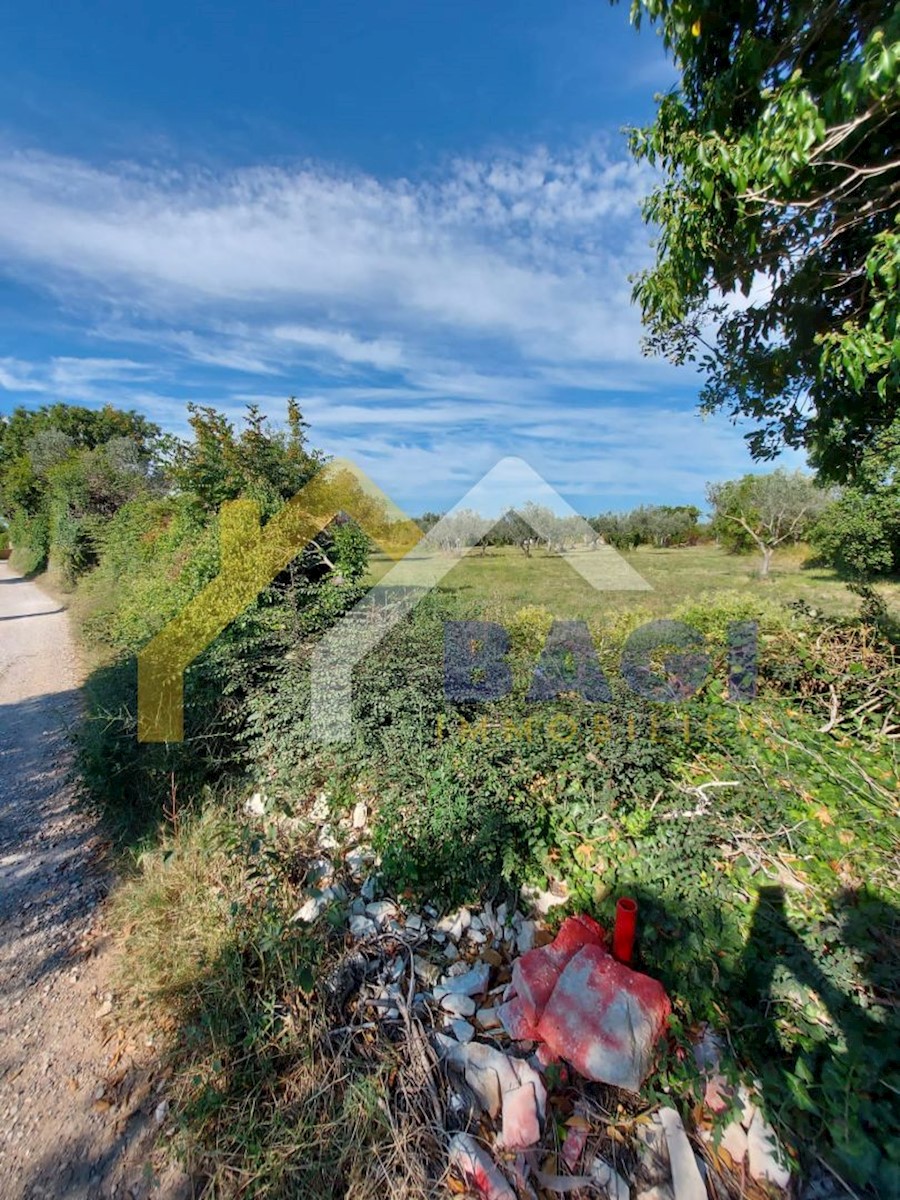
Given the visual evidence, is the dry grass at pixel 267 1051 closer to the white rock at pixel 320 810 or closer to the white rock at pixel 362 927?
the white rock at pixel 362 927

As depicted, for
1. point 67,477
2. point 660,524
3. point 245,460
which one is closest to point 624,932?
point 245,460

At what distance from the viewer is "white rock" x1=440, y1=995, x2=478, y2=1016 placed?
2.04 m

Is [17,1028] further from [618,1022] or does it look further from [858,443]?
[858,443]

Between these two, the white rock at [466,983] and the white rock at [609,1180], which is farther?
the white rock at [466,983]

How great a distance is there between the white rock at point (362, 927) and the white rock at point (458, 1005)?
1.58 ft

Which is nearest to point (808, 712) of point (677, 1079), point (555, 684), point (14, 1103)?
point (555, 684)

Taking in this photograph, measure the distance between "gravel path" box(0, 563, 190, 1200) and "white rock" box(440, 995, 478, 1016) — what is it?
106 centimetres

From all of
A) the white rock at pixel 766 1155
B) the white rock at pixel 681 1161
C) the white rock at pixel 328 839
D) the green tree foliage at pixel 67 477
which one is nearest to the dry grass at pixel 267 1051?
the white rock at pixel 328 839

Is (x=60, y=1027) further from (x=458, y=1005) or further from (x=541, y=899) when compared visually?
(x=541, y=899)

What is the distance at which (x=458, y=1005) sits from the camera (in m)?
2.05

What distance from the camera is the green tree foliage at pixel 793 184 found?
205 centimetres

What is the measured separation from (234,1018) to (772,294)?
5405mm

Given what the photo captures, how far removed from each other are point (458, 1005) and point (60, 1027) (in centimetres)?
195

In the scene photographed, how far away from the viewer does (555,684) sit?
3.49 metres
